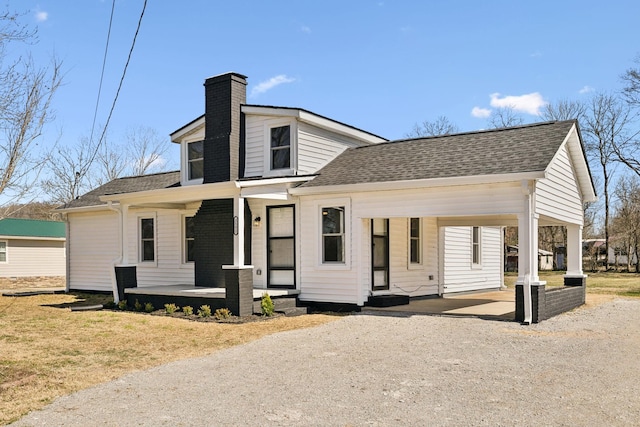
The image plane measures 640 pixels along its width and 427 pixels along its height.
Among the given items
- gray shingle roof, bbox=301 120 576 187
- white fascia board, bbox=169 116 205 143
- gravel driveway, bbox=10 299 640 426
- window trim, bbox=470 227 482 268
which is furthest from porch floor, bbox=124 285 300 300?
window trim, bbox=470 227 482 268

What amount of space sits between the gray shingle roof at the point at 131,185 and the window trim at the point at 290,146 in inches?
170

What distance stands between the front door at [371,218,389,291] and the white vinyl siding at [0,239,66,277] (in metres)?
20.0

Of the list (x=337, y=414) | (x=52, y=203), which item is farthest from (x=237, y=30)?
(x=52, y=203)

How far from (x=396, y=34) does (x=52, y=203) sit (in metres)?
38.3

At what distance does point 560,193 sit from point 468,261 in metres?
5.81

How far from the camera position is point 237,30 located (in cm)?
1071

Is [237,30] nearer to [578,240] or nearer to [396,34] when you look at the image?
[396,34]

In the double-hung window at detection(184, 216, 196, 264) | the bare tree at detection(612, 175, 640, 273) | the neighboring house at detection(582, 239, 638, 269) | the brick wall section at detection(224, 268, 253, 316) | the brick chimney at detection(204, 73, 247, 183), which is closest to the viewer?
the brick wall section at detection(224, 268, 253, 316)

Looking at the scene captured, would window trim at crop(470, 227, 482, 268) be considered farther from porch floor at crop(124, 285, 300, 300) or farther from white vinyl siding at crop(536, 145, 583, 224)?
porch floor at crop(124, 285, 300, 300)

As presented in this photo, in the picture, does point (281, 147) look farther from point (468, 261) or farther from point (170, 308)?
point (468, 261)

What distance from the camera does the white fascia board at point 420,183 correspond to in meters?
11.3

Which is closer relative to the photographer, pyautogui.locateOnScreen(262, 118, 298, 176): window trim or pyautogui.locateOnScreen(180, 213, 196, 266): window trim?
pyautogui.locateOnScreen(262, 118, 298, 176): window trim

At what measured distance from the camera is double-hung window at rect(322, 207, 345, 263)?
14.0m

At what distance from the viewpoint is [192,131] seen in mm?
16844
